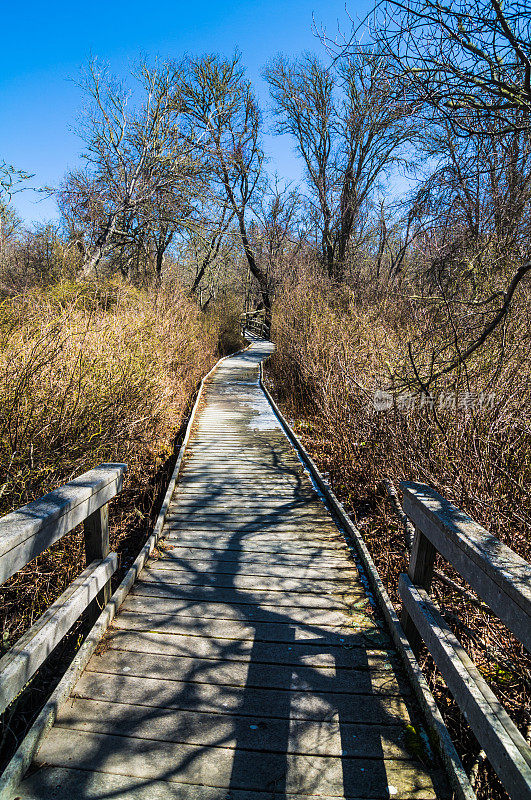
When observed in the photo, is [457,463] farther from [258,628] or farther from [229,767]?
[229,767]

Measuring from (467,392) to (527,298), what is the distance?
76.9 inches

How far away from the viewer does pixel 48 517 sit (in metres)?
2.17

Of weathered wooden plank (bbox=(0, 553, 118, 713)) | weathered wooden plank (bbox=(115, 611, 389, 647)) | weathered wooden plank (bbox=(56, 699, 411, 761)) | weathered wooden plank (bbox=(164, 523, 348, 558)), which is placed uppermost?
weathered wooden plank (bbox=(0, 553, 118, 713))

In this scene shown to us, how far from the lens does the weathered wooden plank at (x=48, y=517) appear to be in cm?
187

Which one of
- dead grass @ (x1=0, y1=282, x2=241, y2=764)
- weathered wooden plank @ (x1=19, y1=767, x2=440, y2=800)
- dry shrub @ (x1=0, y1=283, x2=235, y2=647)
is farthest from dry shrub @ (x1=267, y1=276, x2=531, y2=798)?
dry shrub @ (x1=0, y1=283, x2=235, y2=647)

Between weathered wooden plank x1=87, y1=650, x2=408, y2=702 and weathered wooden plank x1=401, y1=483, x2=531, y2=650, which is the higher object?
weathered wooden plank x1=401, y1=483, x2=531, y2=650

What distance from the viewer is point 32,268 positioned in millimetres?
14289

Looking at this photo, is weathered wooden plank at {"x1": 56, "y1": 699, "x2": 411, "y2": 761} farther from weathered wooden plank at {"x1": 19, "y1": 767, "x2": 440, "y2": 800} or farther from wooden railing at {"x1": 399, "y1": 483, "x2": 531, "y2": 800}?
wooden railing at {"x1": 399, "y1": 483, "x2": 531, "y2": 800}

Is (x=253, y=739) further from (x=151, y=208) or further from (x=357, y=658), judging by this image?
(x=151, y=208)

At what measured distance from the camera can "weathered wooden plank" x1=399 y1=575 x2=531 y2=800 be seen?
159 centimetres

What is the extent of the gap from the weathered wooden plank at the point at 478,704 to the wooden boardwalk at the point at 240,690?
1.56ft

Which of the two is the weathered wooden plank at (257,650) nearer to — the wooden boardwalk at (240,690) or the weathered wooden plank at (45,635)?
the wooden boardwalk at (240,690)

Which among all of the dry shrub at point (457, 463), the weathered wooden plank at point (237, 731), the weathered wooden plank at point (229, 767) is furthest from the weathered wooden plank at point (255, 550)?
the weathered wooden plank at point (229, 767)

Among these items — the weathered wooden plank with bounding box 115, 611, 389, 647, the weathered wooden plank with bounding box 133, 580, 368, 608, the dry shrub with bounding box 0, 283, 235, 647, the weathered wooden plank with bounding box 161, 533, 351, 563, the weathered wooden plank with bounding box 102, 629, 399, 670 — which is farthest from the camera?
the weathered wooden plank with bounding box 161, 533, 351, 563
